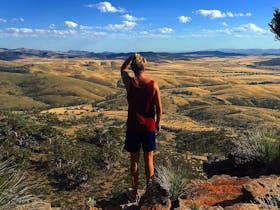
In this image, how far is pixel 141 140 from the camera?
6.70 meters

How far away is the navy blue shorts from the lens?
262 inches

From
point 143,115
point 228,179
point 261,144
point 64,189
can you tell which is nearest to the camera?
point 143,115

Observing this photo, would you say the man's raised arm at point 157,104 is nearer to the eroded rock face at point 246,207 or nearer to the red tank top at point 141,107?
the red tank top at point 141,107

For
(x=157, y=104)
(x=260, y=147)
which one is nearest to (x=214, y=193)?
(x=157, y=104)

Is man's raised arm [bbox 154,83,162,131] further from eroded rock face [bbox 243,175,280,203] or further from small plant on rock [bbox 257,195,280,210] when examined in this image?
small plant on rock [bbox 257,195,280,210]

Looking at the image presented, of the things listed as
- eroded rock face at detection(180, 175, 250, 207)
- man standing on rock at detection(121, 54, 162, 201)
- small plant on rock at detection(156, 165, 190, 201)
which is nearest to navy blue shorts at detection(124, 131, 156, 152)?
man standing on rock at detection(121, 54, 162, 201)

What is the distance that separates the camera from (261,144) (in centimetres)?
787

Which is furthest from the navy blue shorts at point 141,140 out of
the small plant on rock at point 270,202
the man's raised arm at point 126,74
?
the small plant on rock at point 270,202

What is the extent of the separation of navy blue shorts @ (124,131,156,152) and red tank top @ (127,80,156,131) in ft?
0.23

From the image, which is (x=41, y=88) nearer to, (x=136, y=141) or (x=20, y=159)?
(x=20, y=159)

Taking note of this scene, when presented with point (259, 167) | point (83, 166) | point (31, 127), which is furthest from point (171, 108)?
point (259, 167)

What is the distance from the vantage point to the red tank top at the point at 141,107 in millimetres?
6551

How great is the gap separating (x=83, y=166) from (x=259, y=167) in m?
31.8

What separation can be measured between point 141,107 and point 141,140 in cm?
54
